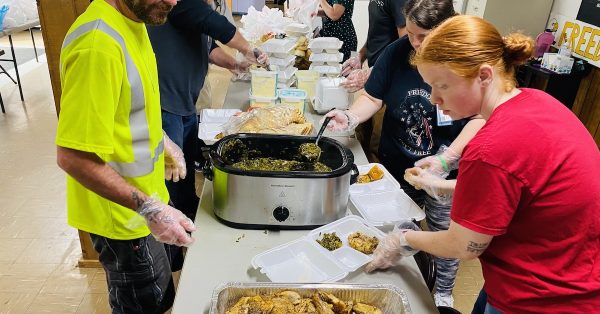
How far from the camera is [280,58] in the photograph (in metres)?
2.35

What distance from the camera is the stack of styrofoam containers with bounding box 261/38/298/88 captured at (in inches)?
90.4

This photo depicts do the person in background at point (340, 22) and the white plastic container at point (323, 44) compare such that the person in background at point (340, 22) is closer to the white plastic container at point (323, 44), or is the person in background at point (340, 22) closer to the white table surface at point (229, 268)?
the white plastic container at point (323, 44)

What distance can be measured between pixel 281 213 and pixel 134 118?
48 centimetres

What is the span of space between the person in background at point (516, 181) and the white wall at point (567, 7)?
9.16 ft

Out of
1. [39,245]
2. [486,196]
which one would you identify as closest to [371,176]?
[486,196]

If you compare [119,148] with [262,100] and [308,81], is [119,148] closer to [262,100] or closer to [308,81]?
[262,100]

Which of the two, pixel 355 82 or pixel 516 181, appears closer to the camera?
pixel 516 181

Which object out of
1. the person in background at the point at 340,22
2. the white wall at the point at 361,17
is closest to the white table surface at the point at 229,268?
the person in background at the point at 340,22

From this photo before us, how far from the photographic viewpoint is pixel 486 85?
92 centimetres

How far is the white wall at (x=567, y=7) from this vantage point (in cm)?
313

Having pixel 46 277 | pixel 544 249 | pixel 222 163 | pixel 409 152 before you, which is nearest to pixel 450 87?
pixel 544 249

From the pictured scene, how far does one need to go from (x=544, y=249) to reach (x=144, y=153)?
0.99 m

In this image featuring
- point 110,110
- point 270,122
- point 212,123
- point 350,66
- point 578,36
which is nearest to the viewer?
point 110,110

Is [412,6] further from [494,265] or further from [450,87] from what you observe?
[494,265]
